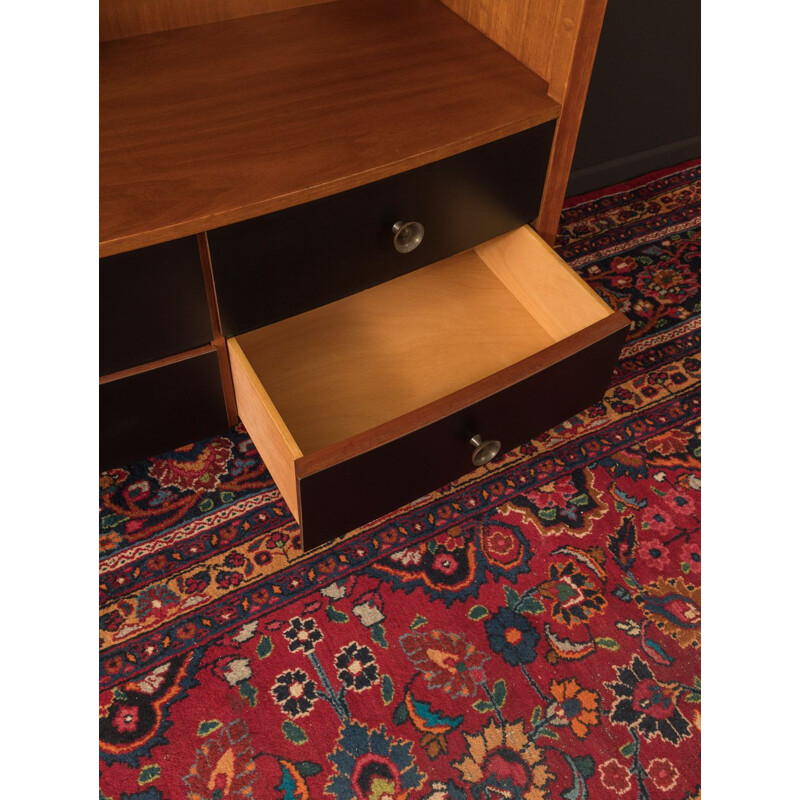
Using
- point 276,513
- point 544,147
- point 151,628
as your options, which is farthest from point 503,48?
point 151,628

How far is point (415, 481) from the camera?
2.64 feet

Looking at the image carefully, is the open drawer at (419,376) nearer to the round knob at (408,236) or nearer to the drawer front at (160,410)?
the drawer front at (160,410)

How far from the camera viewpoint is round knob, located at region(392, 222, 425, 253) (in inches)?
31.5

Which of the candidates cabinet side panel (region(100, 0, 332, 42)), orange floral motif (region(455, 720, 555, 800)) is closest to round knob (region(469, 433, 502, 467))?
orange floral motif (region(455, 720, 555, 800))

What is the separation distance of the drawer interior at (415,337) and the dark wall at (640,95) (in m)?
0.46

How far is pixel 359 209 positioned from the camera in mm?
754

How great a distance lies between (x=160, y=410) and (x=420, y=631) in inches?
15.5

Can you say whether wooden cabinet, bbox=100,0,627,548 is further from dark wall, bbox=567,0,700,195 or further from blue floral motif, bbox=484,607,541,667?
dark wall, bbox=567,0,700,195

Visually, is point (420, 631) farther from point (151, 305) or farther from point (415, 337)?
point (151, 305)

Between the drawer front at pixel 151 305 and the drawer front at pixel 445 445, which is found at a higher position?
the drawer front at pixel 151 305

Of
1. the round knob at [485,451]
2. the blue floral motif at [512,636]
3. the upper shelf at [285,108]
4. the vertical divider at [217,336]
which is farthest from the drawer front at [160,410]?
the blue floral motif at [512,636]

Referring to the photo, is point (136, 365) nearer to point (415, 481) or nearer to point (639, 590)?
point (415, 481)

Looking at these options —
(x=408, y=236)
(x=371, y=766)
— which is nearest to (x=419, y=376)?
(x=408, y=236)

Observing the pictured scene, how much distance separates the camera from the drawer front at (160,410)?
30.9 inches
